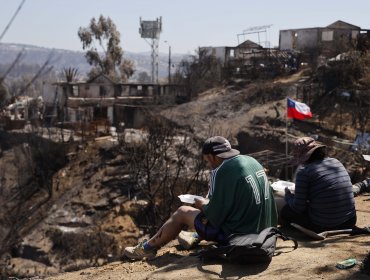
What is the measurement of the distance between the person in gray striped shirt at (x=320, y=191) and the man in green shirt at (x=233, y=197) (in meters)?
0.54

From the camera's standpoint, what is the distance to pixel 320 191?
16.7ft

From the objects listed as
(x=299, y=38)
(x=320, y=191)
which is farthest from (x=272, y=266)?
(x=299, y=38)

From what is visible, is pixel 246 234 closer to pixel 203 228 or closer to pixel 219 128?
pixel 203 228

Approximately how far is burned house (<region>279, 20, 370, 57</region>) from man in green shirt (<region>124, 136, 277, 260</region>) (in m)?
37.2

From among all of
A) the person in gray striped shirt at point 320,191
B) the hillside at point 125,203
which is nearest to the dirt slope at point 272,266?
the hillside at point 125,203

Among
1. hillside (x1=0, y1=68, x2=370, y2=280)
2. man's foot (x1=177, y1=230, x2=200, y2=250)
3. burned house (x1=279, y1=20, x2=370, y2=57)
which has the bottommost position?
hillside (x1=0, y1=68, x2=370, y2=280)

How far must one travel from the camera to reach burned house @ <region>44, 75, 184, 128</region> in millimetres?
42906

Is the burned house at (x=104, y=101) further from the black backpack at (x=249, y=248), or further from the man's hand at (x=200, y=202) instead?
Result: the black backpack at (x=249, y=248)

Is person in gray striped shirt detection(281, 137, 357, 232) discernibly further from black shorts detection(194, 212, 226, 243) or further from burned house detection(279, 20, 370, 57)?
burned house detection(279, 20, 370, 57)

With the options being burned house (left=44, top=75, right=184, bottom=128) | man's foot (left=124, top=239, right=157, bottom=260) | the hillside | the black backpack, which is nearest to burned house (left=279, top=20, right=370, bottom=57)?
the hillside

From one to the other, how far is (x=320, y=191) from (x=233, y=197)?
1072mm

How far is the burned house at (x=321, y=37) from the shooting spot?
42500mm

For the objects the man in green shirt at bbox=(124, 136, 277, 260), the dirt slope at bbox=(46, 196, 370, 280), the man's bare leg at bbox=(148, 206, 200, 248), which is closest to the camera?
the dirt slope at bbox=(46, 196, 370, 280)

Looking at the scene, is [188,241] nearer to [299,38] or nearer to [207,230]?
[207,230]
